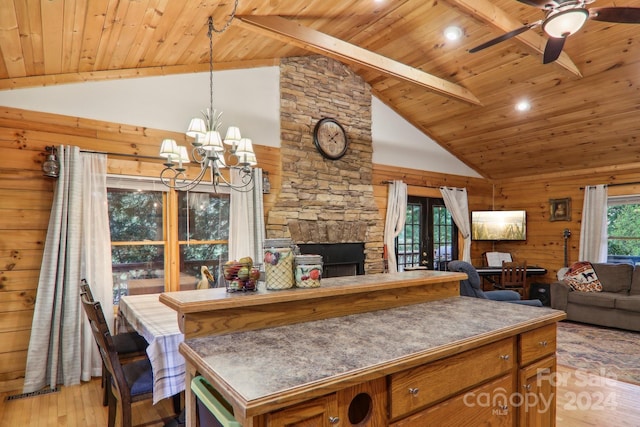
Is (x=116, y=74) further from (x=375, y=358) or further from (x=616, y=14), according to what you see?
(x=616, y=14)

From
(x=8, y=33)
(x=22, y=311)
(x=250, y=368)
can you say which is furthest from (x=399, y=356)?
(x=22, y=311)

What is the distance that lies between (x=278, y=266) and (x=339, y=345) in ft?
1.66

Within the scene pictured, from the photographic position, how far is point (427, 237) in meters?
6.48

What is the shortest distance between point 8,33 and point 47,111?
1065mm

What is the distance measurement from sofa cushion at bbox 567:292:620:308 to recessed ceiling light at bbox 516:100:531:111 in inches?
110

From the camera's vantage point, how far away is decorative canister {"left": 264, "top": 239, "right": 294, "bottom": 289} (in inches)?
67.2

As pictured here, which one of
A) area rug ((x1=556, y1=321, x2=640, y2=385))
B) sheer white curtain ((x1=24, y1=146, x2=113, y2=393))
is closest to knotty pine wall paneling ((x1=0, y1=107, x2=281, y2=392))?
sheer white curtain ((x1=24, y1=146, x2=113, y2=393))

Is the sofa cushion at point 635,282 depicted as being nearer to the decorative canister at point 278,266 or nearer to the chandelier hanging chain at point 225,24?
the decorative canister at point 278,266

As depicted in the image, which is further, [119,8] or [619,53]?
[619,53]

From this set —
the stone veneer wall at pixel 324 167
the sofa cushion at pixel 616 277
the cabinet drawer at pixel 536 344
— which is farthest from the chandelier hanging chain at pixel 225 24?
the sofa cushion at pixel 616 277

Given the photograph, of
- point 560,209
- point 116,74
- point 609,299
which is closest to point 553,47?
point 609,299

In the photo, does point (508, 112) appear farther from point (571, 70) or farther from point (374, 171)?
point (374, 171)

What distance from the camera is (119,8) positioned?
8.30 ft

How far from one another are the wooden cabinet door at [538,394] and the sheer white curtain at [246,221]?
311 centimetres
